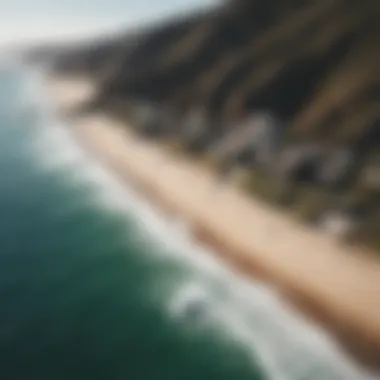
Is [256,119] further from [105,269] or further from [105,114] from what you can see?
[105,114]

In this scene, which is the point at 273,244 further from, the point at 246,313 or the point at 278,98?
the point at 278,98

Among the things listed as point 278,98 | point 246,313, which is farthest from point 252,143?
point 246,313

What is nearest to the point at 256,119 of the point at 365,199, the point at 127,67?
the point at 365,199

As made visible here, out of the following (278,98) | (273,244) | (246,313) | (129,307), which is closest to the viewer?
(246,313)

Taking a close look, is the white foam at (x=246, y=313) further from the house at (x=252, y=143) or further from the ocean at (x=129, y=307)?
the house at (x=252, y=143)

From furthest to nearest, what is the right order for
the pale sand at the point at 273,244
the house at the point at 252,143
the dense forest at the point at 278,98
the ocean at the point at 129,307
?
the house at the point at 252,143
the dense forest at the point at 278,98
the pale sand at the point at 273,244
the ocean at the point at 129,307

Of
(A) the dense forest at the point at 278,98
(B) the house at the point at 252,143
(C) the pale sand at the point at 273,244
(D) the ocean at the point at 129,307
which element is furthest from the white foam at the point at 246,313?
(B) the house at the point at 252,143
